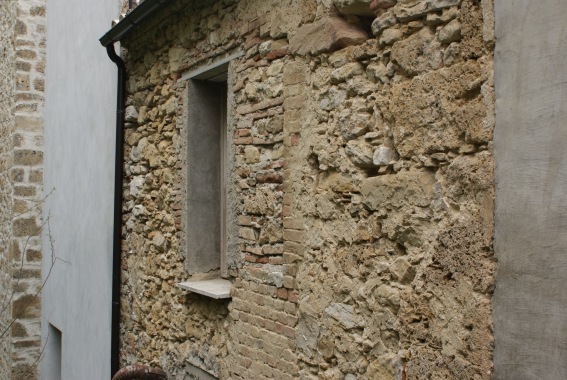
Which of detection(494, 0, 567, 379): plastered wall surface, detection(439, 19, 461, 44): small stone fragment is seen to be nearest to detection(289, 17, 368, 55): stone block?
detection(439, 19, 461, 44): small stone fragment

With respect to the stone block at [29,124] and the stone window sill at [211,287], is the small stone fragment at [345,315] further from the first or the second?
the stone block at [29,124]

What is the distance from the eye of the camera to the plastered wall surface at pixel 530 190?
2.07 meters

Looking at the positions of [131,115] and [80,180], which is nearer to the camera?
[131,115]

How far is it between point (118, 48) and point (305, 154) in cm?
329

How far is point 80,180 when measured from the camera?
6879 millimetres

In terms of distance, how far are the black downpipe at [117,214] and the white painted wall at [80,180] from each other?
0.20 m

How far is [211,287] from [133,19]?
229 cm

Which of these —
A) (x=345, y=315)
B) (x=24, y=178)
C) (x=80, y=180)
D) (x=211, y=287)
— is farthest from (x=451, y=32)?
(x=24, y=178)

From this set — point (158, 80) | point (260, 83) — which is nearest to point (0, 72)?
point (158, 80)

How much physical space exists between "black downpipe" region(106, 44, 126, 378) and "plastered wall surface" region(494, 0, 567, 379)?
4097 mm

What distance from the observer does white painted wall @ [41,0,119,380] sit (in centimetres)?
616

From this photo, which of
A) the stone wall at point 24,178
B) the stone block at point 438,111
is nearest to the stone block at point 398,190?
the stone block at point 438,111

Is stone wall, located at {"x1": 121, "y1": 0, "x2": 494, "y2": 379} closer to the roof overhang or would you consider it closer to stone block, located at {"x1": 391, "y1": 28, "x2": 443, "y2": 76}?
stone block, located at {"x1": 391, "y1": 28, "x2": 443, "y2": 76}

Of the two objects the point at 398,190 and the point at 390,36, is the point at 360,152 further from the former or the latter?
the point at 390,36
